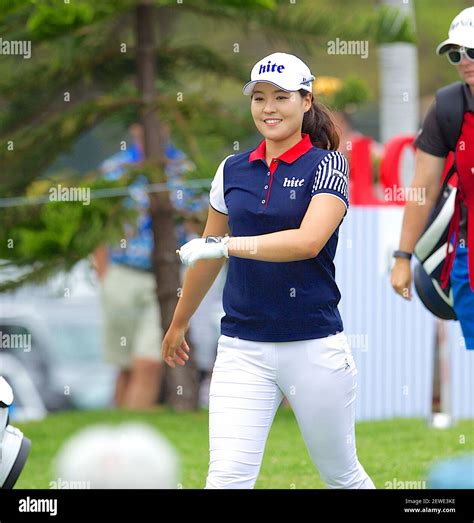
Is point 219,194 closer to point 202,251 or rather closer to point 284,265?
point 284,265

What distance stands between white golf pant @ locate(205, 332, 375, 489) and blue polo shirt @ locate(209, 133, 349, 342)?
0.19 feet

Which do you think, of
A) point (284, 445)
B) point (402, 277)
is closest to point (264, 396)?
point (402, 277)

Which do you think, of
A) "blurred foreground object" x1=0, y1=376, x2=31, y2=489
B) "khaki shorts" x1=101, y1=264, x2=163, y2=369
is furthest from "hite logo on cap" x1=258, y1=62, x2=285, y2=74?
"khaki shorts" x1=101, y1=264, x2=163, y2=369

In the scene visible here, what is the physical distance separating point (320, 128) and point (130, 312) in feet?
20.0

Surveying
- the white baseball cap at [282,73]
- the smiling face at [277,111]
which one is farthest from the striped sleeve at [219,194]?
the white baseball cap at [282,73]

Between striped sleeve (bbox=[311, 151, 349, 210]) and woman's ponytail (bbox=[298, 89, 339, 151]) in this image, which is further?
woman's ponytail (bbox=[298, 89, 339, 151])

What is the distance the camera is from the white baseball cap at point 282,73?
16.0ft

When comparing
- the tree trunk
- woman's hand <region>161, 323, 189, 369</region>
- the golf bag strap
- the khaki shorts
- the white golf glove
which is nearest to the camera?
the white golf glove

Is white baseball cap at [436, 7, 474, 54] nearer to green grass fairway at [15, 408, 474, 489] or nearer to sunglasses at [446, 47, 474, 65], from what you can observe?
sunglasses at [446, 47, 474, 65]

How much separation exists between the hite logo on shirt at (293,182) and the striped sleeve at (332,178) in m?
0.06

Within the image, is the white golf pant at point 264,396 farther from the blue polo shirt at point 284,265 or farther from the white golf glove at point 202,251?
the white golf glove at point 202,251

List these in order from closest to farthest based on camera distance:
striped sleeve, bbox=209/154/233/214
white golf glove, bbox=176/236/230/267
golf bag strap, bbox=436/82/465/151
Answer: white golf glove, bbox=176/236/230/267 → striped sleeve, bbox=209/154/233/214 → golf bag strap, bbox=436/82/465/151

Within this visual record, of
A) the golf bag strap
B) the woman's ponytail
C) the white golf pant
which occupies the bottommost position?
the white golf pant

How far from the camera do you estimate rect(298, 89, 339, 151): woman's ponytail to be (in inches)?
203
